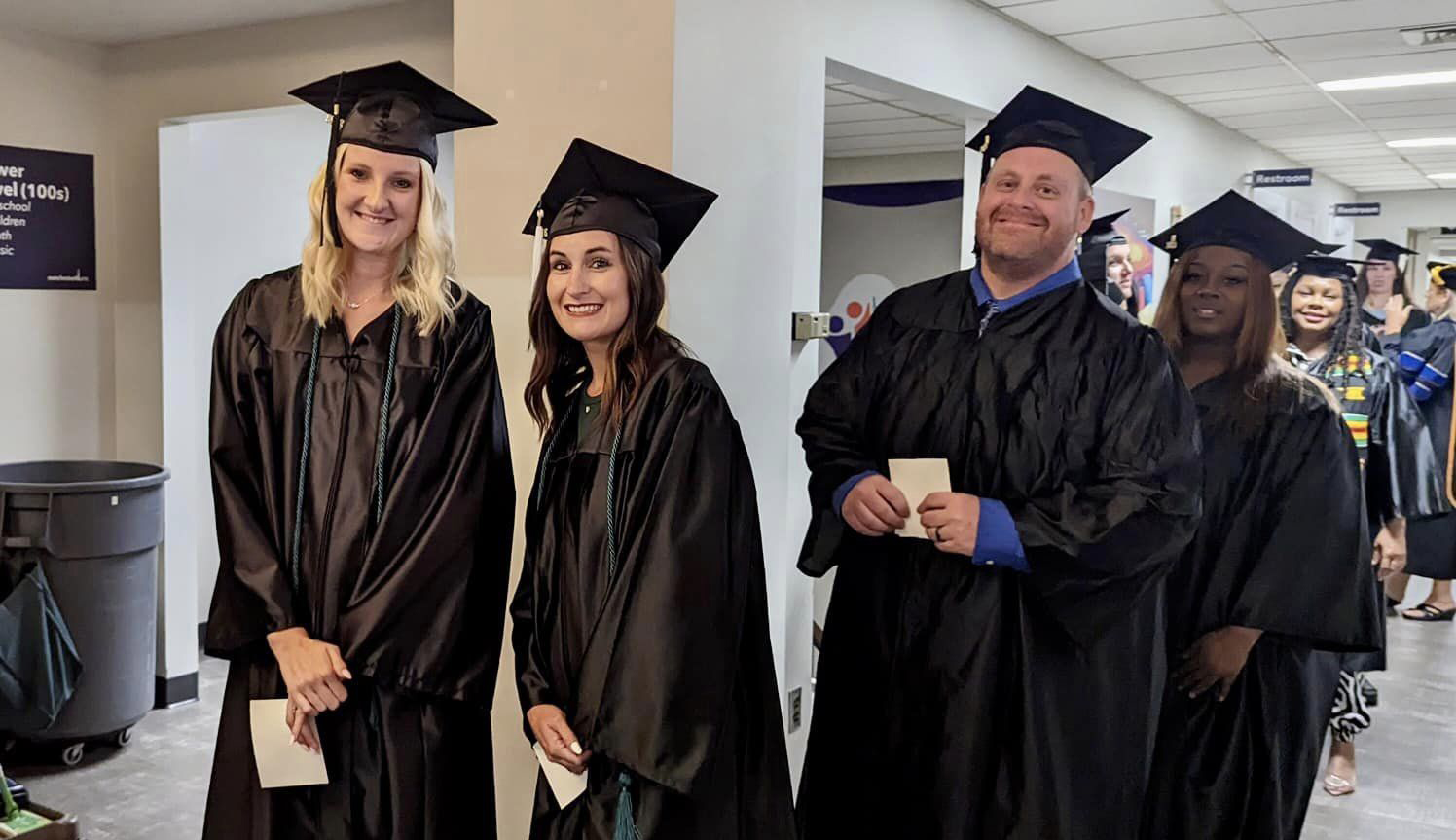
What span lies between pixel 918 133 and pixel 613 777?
4.65 m

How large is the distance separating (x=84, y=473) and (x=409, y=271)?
288 centimetres

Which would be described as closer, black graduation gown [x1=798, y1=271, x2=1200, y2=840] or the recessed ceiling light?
black graduation gown [x1=798, y1=271, x2=1200, y2=840]

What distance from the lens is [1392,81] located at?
549 cm

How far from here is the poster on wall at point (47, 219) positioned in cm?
423

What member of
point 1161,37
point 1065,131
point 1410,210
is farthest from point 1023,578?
point 1410,210

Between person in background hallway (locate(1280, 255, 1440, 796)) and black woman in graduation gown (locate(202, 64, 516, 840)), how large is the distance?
8.93ft

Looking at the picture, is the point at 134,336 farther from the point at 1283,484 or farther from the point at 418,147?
the point at 1283,484

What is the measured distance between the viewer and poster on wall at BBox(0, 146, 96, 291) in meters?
4.23

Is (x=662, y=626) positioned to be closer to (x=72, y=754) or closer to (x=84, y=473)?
(x=72, y=754)

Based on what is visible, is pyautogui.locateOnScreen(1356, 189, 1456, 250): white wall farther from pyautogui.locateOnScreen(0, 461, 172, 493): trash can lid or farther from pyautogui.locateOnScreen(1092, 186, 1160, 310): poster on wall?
pyautogui.locateOnScreen(0, 461, 172, 493): trash can lid

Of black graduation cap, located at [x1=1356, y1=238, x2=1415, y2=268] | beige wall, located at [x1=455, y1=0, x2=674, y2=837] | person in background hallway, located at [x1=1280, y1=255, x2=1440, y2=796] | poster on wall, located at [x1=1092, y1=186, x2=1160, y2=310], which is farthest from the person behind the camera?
poster on wall, located at [x1=1092, y1=186, x2=1160, y2=310]

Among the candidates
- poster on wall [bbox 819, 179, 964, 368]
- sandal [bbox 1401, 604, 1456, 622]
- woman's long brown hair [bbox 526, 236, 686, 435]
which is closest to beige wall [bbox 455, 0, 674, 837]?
woman's long brown hair [bbox 526, 236, 686, 435]

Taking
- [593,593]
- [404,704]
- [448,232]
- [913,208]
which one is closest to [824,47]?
[448,232]

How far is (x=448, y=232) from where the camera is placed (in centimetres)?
204
